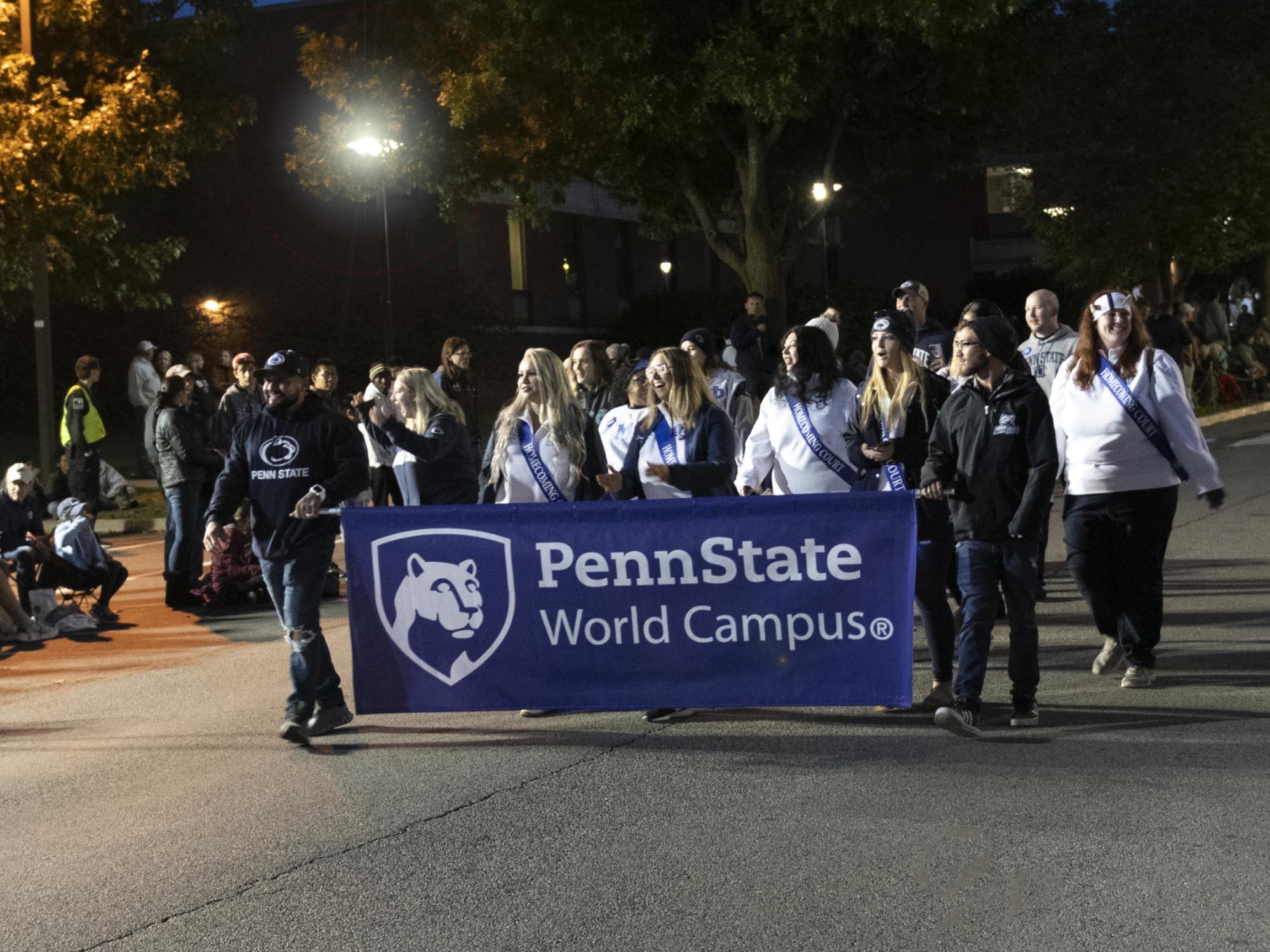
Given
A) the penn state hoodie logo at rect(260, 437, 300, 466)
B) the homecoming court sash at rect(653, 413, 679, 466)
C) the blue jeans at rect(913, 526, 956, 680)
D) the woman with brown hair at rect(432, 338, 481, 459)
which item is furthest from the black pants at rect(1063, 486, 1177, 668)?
the woman with brown hair at rect(432, 338, 481, 459)

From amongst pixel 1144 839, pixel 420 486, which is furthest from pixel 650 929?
pixel 420 486

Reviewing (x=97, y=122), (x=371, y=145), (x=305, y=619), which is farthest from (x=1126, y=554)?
(x=371, y=145)

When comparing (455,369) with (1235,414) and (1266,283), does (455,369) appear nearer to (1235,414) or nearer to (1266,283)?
(1235,414)

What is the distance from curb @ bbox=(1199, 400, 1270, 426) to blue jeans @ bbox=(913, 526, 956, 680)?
74.9 feet

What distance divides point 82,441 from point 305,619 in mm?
11436

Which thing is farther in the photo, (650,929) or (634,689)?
(634,689)

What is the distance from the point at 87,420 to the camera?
18062mm

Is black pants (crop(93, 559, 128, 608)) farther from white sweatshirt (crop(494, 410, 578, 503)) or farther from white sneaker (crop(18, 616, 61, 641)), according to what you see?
white sweatshirt (crop(494, 410, 578, 503))

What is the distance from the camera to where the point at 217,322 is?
3509 cm

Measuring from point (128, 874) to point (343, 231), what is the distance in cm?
3167

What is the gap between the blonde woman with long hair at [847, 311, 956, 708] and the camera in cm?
795

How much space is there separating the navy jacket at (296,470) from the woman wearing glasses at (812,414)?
211cm

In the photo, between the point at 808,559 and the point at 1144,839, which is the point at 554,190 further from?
the point at 1144,839

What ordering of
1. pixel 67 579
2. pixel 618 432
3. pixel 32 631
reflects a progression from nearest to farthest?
pixel 618 432 < pixel 32 631 < pixel 67 579
